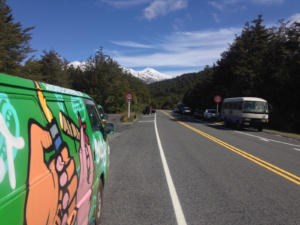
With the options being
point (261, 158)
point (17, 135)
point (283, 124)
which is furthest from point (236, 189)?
point (283, 124)

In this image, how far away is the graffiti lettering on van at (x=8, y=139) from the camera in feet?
5.32

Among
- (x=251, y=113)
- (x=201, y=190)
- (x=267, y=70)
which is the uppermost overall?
(x=267, y=70)

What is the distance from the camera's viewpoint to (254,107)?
22906mm

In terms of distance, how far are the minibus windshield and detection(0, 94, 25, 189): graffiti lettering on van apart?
22.9 metres

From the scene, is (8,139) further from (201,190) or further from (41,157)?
(201,190)

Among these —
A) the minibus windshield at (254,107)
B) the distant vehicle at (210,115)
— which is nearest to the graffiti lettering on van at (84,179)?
the minibus windshield at (254,107)

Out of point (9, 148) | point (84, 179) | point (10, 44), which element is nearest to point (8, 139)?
→ point (9, 148)

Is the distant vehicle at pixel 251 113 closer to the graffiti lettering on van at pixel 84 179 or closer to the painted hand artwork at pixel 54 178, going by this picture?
the graffiti lettering on van at pixel 84 179

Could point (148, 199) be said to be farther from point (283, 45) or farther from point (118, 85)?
point (118, 85)

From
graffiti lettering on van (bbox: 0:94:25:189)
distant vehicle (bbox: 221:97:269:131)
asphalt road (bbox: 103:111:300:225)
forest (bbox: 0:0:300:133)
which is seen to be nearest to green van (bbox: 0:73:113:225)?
graffiti lettering on van (bbox: 0:94:25:189)

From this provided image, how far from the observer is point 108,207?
15.6 feet

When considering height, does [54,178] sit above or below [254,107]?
below

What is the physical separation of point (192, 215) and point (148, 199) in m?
1.08

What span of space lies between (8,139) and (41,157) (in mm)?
398
